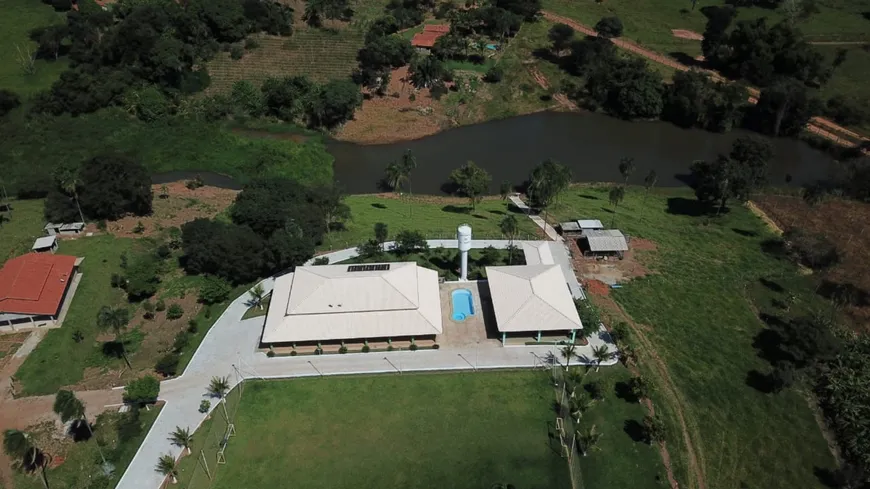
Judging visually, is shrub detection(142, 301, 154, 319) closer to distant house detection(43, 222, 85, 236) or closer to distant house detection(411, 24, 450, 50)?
distant house detection(43, 222, 85, 236)

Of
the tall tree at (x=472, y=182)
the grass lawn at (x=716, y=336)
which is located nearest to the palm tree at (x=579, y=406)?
the grass lawn at (x=716, y=336)

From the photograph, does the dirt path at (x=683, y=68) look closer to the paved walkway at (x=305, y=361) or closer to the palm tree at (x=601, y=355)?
the paved walkway at (x=305, y=361)

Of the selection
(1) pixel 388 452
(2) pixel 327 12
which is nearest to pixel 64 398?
(1) pixel 388 452

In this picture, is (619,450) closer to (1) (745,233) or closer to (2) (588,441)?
(2) (588,441)

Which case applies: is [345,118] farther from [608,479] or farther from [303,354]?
[608,479]

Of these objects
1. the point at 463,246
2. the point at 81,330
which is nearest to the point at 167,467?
the point at 81,330

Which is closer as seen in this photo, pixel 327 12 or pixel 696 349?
pixel 696 349

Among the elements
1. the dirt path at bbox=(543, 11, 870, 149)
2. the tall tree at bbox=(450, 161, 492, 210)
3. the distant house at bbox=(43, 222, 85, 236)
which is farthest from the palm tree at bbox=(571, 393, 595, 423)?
the dirt path at bbox=(543, 11, 870, 149)
